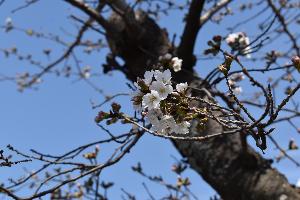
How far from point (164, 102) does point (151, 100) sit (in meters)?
0.06

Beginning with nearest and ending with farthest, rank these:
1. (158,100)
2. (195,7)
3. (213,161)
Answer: (158,100), (213,161), (195,7)

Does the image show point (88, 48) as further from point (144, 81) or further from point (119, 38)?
point (144, 81)

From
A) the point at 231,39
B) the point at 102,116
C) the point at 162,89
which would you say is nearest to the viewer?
the point at 162,89

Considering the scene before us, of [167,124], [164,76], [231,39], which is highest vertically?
[231,39]

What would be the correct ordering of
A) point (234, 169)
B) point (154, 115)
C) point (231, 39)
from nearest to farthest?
point (154, 115) → point (234, 169) → point (231, 39)

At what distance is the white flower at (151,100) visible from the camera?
1495 mm

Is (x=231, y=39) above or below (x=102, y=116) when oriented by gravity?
above

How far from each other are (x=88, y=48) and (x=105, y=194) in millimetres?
2730

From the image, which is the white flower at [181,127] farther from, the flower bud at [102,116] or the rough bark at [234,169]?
the rough bark at [234,169]

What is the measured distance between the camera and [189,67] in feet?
11.4

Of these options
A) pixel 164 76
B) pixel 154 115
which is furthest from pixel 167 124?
pixel 164 76

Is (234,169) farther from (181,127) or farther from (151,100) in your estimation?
(151,100)

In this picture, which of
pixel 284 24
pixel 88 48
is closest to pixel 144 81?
pixel 284 24

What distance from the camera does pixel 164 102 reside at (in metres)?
1.55
